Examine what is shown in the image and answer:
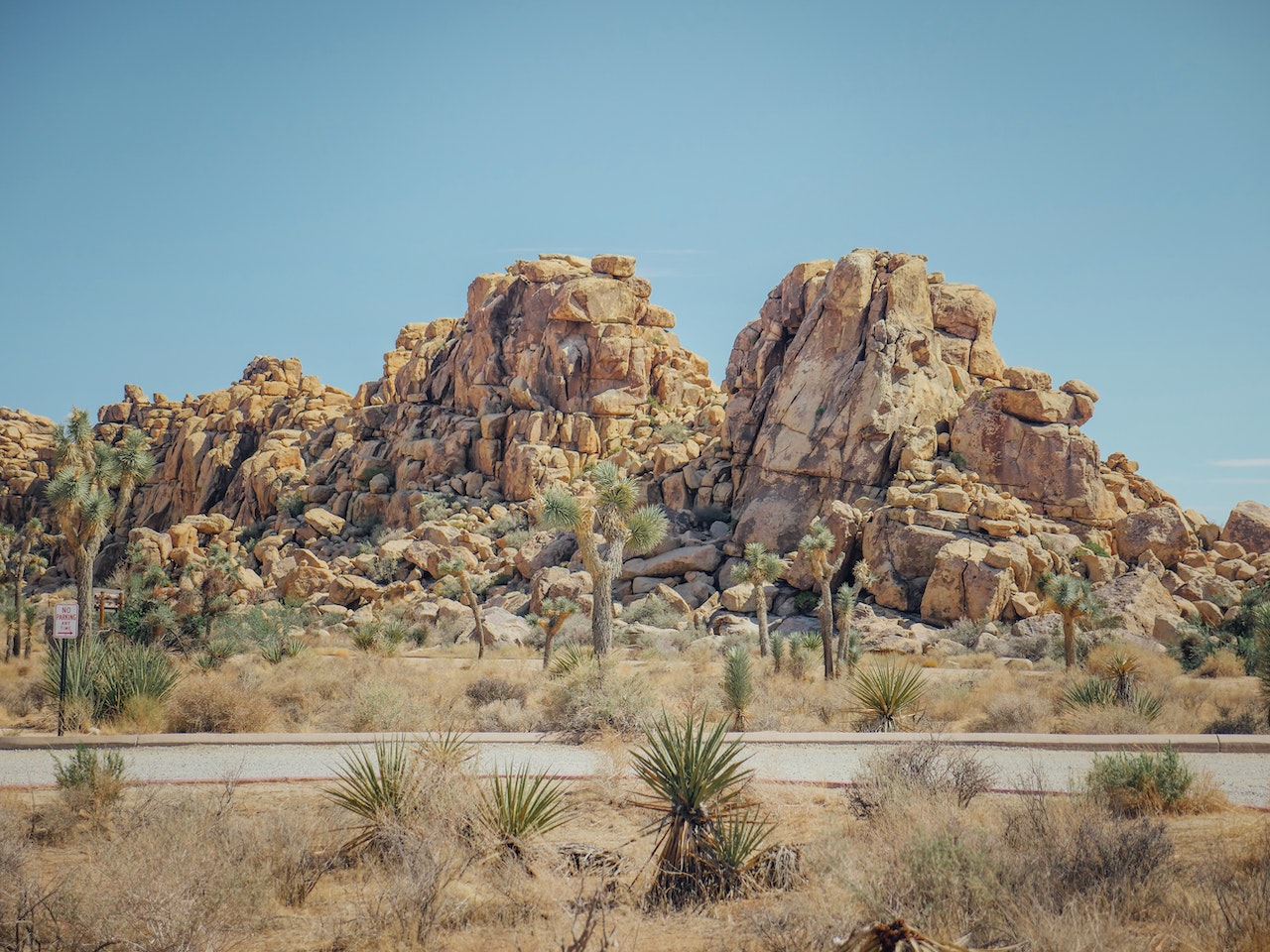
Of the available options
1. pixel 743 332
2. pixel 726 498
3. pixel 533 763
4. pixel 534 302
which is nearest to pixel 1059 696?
pixel 533 763

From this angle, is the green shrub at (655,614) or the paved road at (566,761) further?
the green shrub at (655,614)

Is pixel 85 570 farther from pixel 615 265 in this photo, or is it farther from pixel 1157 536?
pixel 615 265

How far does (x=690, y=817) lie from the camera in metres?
7.14

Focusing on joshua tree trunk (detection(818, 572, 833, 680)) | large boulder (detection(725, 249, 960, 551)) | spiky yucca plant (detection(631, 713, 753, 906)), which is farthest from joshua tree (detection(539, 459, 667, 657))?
large boulder (detection(725, 249, 960, 551))

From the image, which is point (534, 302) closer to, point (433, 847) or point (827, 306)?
point (827, 306)

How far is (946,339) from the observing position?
47250 mm

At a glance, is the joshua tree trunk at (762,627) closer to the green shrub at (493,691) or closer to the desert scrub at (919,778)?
the green shrub at (493,691)

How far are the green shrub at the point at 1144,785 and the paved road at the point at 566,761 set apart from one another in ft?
1.24

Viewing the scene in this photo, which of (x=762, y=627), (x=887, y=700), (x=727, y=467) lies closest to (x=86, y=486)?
(x=887, y=700)

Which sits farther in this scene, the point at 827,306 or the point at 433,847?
the point at 827,306

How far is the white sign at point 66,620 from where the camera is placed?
42.7 feet

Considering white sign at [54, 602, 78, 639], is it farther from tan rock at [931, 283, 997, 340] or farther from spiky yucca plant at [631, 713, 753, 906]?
tan rock at [931, 283, 997, 340]

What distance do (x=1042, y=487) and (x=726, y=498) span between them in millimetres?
16416

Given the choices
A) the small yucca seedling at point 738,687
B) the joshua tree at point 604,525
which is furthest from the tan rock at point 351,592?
the small yucca seedling at point 738,687
